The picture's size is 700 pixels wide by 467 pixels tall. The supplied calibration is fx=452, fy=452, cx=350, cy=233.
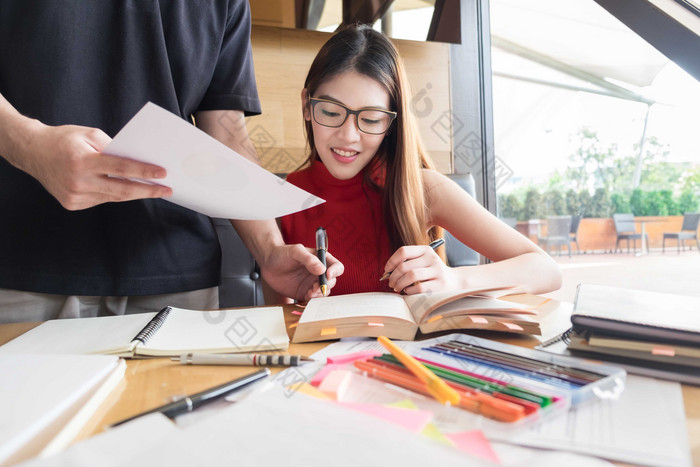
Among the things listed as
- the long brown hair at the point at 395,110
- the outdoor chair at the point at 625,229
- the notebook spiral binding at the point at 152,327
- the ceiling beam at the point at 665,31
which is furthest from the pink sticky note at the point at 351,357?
the outdoor chair at the point at 625,229

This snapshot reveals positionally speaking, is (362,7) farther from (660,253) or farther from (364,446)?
(364,446)

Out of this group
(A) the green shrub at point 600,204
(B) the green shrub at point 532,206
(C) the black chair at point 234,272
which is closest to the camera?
(C) the black chair at point 234,272

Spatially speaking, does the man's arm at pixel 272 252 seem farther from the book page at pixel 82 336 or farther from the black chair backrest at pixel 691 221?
the black chair backrest at pixel 691 221

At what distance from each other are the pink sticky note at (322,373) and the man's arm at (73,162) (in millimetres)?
295

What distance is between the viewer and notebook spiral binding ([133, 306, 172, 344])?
553 mm

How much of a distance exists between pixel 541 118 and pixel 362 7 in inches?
33.3

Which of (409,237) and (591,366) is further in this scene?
(409,237)

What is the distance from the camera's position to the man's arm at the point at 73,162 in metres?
0.52

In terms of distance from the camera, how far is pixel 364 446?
26 centimetres

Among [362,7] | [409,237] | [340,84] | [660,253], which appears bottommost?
[660,253]

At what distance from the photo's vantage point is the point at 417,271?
795 mm

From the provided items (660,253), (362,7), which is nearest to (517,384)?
(660,253)

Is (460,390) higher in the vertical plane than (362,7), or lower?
lower

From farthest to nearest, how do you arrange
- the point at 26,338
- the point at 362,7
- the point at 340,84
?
1. the point at 362,7
2. the point at 340,84
3. the point at 26,338
